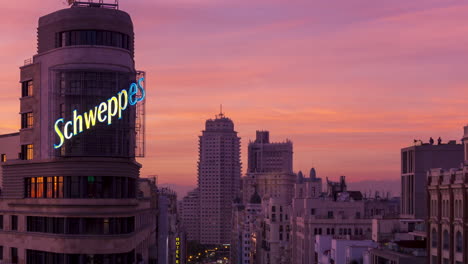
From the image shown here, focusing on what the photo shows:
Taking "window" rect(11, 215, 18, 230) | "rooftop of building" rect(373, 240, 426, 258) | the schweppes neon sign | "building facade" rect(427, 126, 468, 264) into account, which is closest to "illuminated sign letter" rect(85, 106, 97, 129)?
the schweppes neon sign

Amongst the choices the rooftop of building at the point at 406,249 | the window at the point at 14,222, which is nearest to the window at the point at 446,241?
the rooftop of building at the point at 406,249

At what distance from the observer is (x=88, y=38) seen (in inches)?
3661

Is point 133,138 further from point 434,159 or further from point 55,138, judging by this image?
point 434,159

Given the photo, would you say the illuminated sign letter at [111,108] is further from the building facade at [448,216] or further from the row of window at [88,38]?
the building facade at [448,216]

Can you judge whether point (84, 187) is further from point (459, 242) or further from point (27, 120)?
point (459, 242)

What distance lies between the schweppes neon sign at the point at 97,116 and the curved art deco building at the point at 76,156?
14.3 inches

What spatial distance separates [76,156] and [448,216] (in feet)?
125

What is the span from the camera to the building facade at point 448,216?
85.6 metres

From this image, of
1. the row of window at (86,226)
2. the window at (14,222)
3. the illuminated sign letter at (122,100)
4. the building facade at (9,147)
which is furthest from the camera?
the building facade at (9,147)

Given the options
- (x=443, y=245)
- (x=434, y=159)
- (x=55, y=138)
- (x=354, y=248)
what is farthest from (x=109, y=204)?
(x=434, y=159)

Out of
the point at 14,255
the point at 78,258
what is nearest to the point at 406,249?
the point at 78,258

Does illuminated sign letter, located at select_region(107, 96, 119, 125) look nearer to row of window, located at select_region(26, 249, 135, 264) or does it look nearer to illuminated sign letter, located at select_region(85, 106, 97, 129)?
illuminated sign letter, located at select_region(85, 106, 97, 129)

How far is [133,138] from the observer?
98188 millimetres

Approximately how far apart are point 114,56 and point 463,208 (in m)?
38.5
